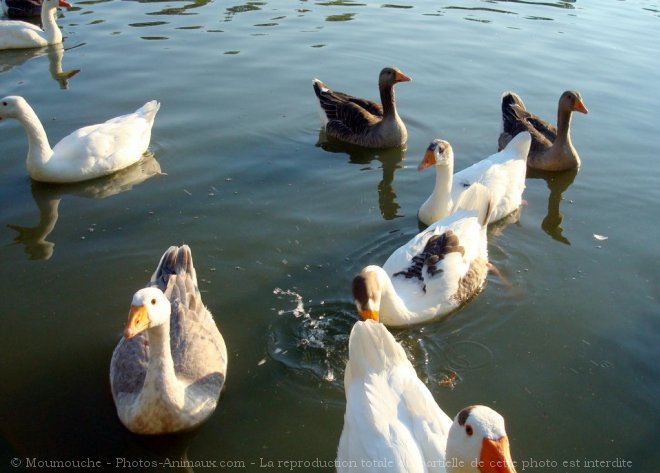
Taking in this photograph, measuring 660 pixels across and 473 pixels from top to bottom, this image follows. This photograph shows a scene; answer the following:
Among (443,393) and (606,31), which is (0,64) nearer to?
(443,393)

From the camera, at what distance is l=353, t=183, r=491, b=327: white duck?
556 cm

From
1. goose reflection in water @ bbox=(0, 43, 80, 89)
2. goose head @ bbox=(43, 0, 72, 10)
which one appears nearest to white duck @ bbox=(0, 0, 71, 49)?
goose head @ bbox=(43, 0, 72, 10)

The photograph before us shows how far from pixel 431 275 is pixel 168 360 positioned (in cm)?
253

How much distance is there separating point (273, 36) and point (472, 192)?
8603mm

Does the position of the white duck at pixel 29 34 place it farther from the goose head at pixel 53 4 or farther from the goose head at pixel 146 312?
the goose head at pixel 146 312

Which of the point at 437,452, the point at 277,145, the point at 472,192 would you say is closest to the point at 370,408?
the point at 437,452

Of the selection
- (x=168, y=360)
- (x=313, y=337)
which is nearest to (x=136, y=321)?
(x=168, y=360)

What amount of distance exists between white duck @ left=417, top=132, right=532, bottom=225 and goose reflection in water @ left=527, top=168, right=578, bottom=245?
1.45 feet

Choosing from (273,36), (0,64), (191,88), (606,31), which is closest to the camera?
(191,88)

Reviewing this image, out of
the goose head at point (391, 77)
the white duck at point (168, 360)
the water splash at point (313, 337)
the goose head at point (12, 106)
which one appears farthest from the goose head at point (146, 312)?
the goose head at point (391, 77)

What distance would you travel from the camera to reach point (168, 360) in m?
4.66

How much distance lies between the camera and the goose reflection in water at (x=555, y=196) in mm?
7797

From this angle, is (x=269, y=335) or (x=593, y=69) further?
(x=593, y=69)

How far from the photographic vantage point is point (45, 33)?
1344 cm
